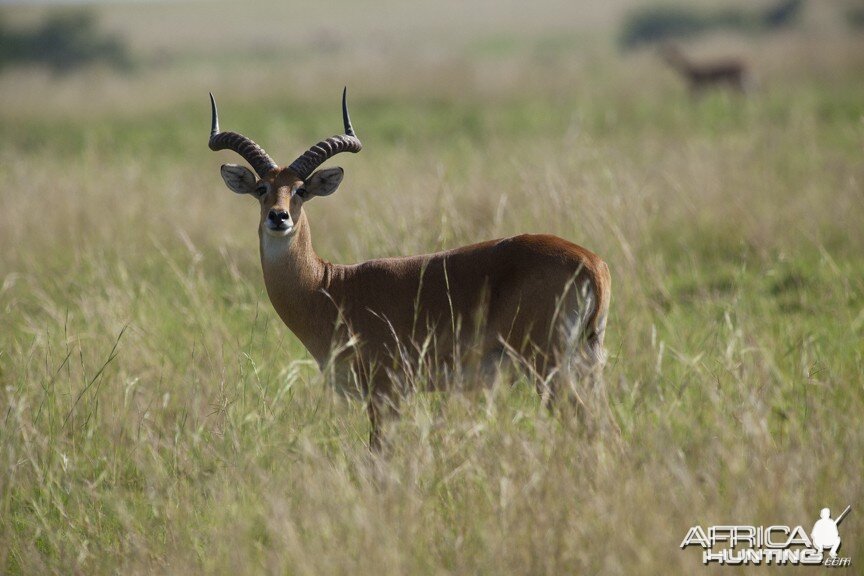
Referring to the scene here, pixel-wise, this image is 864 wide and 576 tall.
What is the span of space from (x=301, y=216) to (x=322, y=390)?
3.45 feet

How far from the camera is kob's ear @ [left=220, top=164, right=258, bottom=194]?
5.22 m

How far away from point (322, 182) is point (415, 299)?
844 mm

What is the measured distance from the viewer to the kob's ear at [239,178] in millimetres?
5223

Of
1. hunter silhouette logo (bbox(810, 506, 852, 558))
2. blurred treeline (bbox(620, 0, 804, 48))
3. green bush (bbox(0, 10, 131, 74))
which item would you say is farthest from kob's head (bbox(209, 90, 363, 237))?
blurred treeline (bbox(620, 0, 804, 48))

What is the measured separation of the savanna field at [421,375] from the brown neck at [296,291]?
143 mm

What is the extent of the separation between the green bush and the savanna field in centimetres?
1881

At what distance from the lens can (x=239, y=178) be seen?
5301mm

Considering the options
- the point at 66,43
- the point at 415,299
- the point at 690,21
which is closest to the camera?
the point at 415,299

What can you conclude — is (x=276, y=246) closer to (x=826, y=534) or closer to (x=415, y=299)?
(x=415, y=299)

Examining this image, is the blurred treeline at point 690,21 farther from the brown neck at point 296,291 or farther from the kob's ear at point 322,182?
the brown neck at point 296,291

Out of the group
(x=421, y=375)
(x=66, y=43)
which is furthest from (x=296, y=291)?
(x=66, y=43)

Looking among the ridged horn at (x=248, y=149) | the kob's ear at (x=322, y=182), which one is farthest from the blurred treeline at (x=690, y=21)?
the ridged horn at (x=248, y=149)

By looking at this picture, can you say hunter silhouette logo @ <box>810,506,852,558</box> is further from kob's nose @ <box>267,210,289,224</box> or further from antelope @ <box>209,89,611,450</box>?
kob's nose @ <box>267,210,289,224</box>

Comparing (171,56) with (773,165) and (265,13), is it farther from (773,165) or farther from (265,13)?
(773,165)
